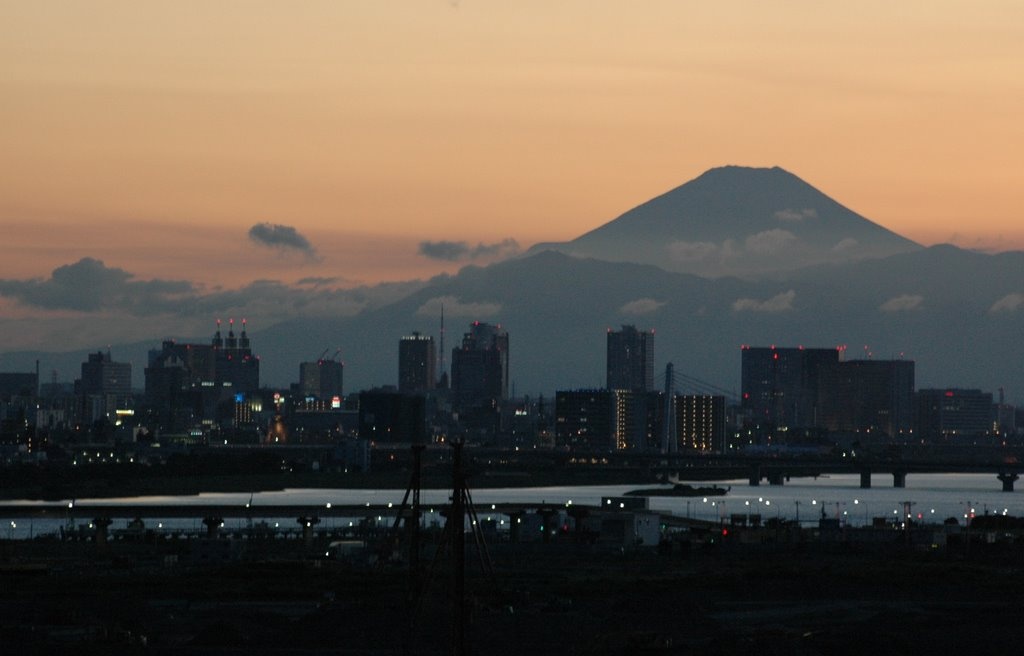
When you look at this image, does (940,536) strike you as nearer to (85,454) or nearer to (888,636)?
(888,636)

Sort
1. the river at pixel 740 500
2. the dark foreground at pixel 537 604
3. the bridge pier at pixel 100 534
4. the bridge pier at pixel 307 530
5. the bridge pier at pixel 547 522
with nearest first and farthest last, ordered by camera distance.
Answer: the dark foreground at pixel 537 604
the bridge pier at pixel 100 534
the bridge pier at pixel 307 530
the bridge pier at pixel 547 522
the river at pixel 740 500

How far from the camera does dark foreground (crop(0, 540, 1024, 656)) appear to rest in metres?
31.0

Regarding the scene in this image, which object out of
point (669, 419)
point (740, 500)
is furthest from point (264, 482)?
point (669, 419)

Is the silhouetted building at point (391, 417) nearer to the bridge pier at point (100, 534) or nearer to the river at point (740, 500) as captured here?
the river at point (740, 500)

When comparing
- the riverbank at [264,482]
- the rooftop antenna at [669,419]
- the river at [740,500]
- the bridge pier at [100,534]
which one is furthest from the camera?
the rooftop antenna at [669,419]

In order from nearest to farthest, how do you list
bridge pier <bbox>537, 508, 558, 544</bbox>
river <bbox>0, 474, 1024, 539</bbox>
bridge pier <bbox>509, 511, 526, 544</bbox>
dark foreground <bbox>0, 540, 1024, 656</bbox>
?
dark foreground <bbox>0, 540, 1024, 656</bbox>
bridge pier <bbox>537, 508, 558, 544</bbox>
bridge pier <bbox>509, 511, 526, 544</bbox>
river <bbox>0, 474, 1024, 539</bbox>

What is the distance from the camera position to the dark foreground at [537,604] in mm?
30984

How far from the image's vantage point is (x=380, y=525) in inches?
2904

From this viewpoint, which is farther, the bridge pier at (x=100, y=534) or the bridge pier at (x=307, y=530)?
the bridge pier at (x=307, y=530)

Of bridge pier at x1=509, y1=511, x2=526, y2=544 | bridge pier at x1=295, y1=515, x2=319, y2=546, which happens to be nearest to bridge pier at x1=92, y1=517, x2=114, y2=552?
bridge pier at x1=295, y1=515, x2=319, y2=546

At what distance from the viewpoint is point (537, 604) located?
38531 mm

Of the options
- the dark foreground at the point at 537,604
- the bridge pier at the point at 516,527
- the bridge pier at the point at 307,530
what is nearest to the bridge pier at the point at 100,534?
the dark foreground at the point at 537,604

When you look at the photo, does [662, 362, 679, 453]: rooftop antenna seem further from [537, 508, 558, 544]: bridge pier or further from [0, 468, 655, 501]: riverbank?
[537, 508, 558, 544]: bridge pier

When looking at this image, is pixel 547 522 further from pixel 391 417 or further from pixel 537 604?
pixel 391 417
